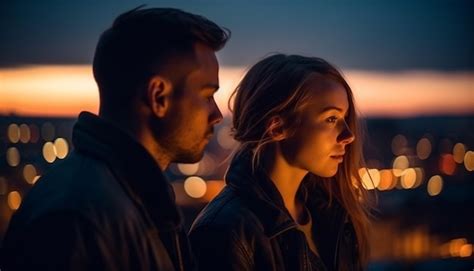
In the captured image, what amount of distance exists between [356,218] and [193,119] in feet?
5.46

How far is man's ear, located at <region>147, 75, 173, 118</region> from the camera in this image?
2600 mm

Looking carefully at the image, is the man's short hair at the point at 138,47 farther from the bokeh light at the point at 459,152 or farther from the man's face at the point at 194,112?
the bokeh light at the point at 459,152

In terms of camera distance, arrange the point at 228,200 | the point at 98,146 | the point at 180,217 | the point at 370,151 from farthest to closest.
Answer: the point at 370,151, the point at 228,200, the point at 180,217, the point at 98,146

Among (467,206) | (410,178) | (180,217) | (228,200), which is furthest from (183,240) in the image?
(410,178)

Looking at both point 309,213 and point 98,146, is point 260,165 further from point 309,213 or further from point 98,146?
point 98,146

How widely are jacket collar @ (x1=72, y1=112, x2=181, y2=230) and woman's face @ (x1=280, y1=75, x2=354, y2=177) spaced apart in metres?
1.28

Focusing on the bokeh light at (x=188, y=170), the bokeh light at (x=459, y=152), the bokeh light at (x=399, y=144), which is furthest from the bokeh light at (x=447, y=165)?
the bokeh light at (x=188, y=170)

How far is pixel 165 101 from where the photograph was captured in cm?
264

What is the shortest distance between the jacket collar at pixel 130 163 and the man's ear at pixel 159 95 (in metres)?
0.13

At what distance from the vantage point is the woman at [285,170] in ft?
11.6

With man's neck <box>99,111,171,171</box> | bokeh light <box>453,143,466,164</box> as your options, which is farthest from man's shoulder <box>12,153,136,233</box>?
bokeh light <box>453,143,466,164</box>

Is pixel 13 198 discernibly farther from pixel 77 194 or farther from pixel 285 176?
pixel 77 194

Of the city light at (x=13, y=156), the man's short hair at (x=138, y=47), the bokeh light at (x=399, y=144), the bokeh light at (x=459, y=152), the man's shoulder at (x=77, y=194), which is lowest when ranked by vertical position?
the bokeh light at (x=399, y=144)

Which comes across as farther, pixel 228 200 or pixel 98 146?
pixel 228 200
